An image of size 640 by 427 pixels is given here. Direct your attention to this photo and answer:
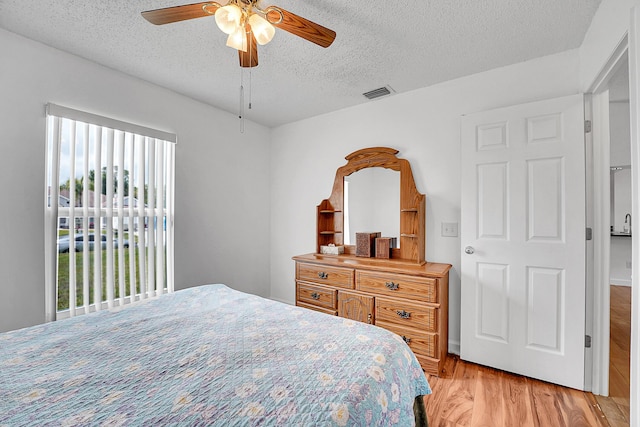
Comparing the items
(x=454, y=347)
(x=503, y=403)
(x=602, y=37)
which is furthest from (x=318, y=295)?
(x=602, y=37)

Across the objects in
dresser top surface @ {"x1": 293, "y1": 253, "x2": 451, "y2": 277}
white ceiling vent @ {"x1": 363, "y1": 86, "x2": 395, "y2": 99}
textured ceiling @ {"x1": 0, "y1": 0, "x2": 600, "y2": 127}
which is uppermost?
textured ceiling @ {"x1": 0, "y1": 0, "x2": 600, "y2": 127}

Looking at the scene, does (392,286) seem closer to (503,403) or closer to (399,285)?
(399,285)

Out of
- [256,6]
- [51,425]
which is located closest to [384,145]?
[256,6]

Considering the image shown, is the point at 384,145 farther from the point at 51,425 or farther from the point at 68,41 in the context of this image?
the point at 51,425

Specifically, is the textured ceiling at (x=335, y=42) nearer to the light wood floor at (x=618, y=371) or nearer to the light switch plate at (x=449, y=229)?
the light switch plate at (x=449, y=229)

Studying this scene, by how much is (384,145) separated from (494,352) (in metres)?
2.09

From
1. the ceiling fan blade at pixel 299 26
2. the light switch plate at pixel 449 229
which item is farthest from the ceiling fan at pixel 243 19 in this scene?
the light switch plate at pixel 449 229

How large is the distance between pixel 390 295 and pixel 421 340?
0.40m

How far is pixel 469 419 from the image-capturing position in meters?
1.76

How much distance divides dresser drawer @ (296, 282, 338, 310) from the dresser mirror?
2.15ft

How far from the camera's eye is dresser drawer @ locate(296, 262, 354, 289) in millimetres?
2672

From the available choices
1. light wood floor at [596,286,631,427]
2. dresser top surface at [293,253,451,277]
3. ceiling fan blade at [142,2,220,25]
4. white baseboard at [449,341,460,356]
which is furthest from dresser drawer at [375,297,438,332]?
ceiling fan blade at [142,2,220,25]

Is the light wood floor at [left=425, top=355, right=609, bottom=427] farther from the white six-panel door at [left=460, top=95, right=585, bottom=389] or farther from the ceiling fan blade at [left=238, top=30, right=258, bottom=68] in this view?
the ceiling fan blade at [left=238, top=30, right=258, bottom=68]

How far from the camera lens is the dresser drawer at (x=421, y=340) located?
7.30 feet
